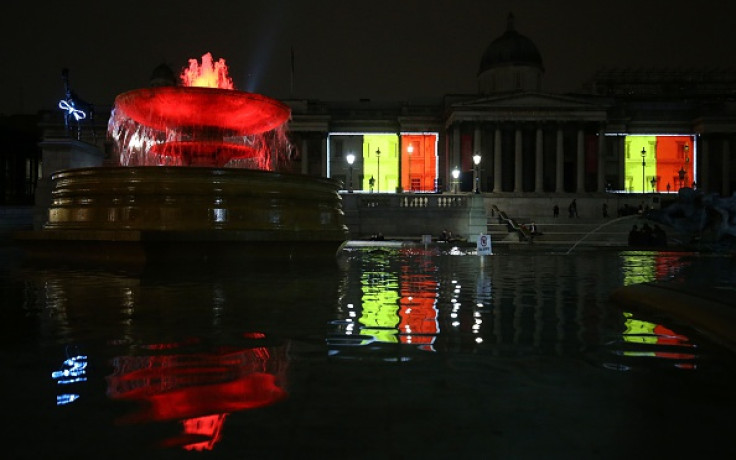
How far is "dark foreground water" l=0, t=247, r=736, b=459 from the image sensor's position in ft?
8.04

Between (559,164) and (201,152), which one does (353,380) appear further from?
(559,164)

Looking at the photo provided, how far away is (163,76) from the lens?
63.8m

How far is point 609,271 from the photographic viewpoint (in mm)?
11641

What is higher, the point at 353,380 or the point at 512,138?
the point at 512,138

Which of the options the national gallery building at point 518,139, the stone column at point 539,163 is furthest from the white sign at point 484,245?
the stone column at point 539,163

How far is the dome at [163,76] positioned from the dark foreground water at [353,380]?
61.4 meters

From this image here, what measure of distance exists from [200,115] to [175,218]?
3.69 metres

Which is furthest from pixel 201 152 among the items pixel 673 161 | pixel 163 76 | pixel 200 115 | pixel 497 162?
pixel 673 161

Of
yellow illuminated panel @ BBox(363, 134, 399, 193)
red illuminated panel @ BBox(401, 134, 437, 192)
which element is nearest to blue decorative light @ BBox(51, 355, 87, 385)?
red illuminated panel @ BBox(401, 134, 437, 192)

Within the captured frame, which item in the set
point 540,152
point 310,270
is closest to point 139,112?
point 310,270

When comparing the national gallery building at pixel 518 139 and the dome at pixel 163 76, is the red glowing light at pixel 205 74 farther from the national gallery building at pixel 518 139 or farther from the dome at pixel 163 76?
the dome at pixel 163 76

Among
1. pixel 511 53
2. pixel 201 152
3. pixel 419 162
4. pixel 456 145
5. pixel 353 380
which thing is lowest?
pixel 353 380

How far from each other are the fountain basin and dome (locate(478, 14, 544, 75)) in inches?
2144

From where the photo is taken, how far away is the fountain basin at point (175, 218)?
9.71 m
